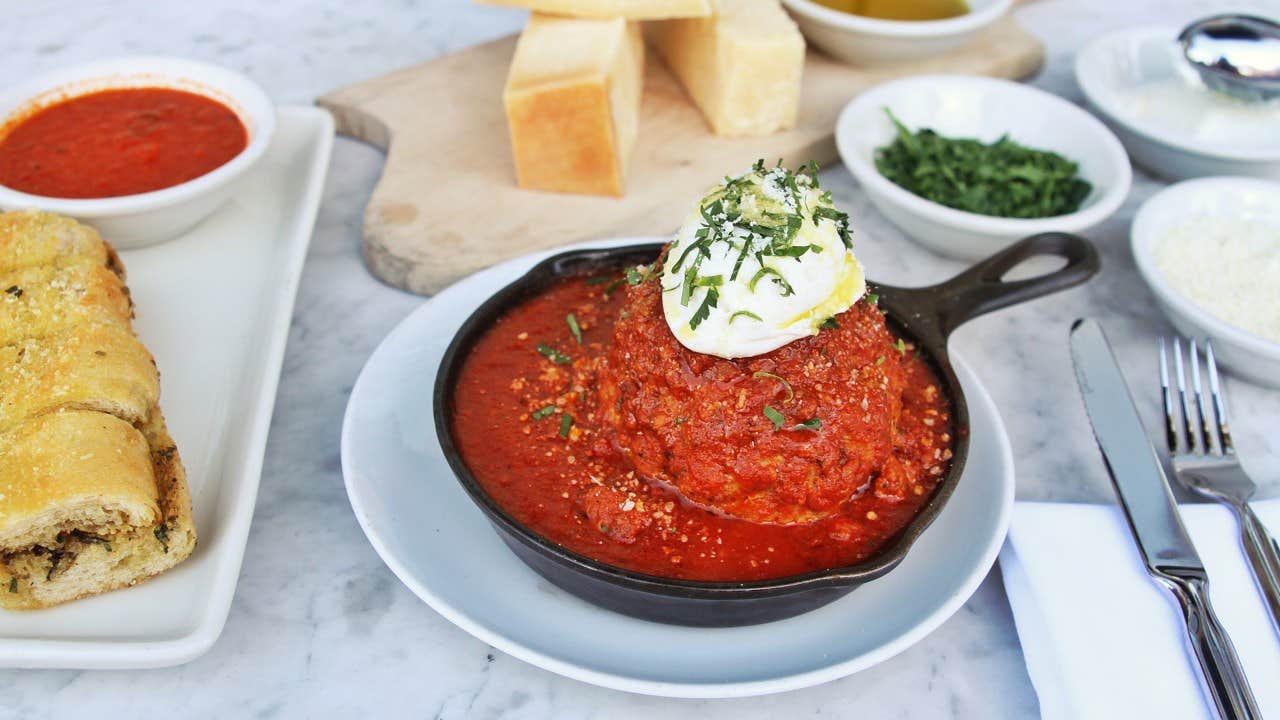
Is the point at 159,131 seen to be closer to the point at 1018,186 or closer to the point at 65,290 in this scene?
the point at 65,290

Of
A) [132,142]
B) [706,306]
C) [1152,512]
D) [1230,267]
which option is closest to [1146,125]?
[1230,267]

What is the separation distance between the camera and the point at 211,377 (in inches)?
95.3

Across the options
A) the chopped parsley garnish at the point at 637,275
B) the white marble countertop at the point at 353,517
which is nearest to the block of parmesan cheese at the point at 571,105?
the white marble countertop at the point at 353,517

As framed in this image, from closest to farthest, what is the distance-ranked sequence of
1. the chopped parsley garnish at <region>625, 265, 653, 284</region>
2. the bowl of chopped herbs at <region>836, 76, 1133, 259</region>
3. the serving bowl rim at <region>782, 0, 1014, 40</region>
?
1. the chopped parsley garnish at <region>625, 265, 653, 284</region>
2. the bowl of chopped herbs at <region>836, 76, 1133, 259</region>
3. the serving bowl rim at <region>782, 0, 1014, 40</region>

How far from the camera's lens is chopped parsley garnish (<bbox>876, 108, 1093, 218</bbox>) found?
118 inches

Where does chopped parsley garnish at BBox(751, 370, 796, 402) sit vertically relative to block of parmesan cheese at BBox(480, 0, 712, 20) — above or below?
below

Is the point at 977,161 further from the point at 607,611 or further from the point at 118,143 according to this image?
the point at 118,143

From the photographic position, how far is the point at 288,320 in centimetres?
248

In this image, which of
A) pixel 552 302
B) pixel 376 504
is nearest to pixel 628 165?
pixel 552 302

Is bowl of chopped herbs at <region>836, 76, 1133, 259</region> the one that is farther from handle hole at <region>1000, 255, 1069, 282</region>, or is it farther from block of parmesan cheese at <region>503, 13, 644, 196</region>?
block of parmesan cheese at <region>503, 13, 644, 196</region>

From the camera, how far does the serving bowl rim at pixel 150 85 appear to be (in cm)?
255

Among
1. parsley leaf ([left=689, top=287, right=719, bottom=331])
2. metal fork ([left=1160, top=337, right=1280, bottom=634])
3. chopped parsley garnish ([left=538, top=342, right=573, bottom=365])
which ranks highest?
parsley leaf ([left=689, top=287, right=719, bottom=331])

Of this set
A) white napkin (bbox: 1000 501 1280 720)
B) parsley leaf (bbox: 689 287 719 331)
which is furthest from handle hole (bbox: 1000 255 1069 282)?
parsley leaf (bbox: 689 287 719 331)

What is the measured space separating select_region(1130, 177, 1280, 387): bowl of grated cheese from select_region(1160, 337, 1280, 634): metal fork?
9 cm
